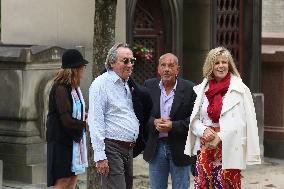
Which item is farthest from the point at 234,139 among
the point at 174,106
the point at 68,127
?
the point at 68,127

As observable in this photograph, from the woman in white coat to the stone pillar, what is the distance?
347 centimetres

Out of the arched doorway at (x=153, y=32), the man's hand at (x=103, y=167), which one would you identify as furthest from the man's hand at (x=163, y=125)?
the arched doorway at (x=153, y=32)

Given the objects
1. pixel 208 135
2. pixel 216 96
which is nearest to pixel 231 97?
pixel 216 96

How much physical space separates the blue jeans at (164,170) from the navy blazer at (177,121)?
0.06 meters

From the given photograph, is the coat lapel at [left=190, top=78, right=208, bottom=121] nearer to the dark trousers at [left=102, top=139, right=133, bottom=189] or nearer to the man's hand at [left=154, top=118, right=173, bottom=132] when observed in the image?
the man's hand at [left=154, top=118, right=173, bottom=132]

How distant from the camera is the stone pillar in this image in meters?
10.2

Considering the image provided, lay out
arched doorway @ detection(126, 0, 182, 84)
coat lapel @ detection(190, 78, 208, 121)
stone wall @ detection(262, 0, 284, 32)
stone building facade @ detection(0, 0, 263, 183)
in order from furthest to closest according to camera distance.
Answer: stone wall @ detection(262, 0, 284, 32) → arched doorway @ detection(126, 0, 182, 84) → stone building facade @ detection(0, 0, 263, 183) → coat lapel @ detection(190, 78, 208, 121)

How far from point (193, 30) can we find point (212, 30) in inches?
17.6

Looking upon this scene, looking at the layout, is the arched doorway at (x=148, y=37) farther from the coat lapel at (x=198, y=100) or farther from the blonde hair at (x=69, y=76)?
the coat lapel at (x=198, y=100)

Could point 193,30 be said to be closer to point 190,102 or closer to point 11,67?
point 11,67

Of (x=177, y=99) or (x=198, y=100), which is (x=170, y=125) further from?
(x=198, y=100)

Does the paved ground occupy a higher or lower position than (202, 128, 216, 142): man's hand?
lower

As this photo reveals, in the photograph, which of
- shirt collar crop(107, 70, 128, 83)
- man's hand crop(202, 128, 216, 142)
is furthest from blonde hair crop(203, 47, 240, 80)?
shirt collar crop(107, 70, 128, 83)

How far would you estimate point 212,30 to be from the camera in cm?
1360
